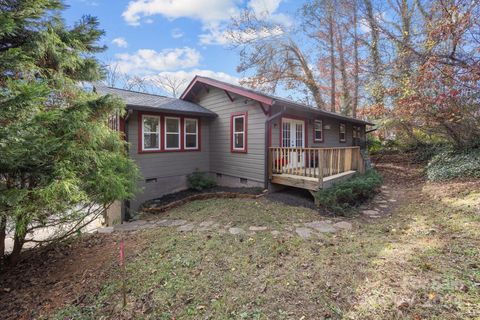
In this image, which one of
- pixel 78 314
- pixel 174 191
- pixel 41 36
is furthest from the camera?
pixel 174 191

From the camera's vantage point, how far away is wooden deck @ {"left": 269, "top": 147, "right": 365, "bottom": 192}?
6504 mm

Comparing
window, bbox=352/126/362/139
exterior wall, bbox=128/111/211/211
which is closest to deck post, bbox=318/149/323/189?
exterior wall, bbox=128/111/211/211

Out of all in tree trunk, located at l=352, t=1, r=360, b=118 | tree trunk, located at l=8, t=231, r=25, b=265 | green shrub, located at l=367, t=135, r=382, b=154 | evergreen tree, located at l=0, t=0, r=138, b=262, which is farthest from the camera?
green shrub, located at l=367, t=135, r=382, b=154

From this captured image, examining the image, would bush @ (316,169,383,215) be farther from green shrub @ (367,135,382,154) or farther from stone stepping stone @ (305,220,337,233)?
green shrub @ (367,135,382,154)

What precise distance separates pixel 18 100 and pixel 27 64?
133 cm

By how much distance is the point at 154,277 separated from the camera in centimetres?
337

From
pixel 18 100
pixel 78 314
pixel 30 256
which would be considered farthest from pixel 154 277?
pixel 30 256

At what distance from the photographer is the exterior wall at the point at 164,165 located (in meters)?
7.67

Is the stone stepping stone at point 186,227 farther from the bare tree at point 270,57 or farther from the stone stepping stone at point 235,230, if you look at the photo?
the bare tree at point 270,57

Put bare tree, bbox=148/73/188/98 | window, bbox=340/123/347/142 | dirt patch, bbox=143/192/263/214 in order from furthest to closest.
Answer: bare tree, bbox=148/73/188/98 < window, bbox=340/123/347/142 < dirt patch, bbox=143/192/263/214

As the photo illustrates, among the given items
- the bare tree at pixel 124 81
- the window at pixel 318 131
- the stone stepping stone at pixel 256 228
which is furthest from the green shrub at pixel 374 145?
the bare tree at pixel 124 81

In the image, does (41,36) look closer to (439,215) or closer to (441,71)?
(439,215)

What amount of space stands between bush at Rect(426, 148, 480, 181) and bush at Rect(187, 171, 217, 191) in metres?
8.21

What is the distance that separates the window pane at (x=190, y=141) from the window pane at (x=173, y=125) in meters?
0.53
